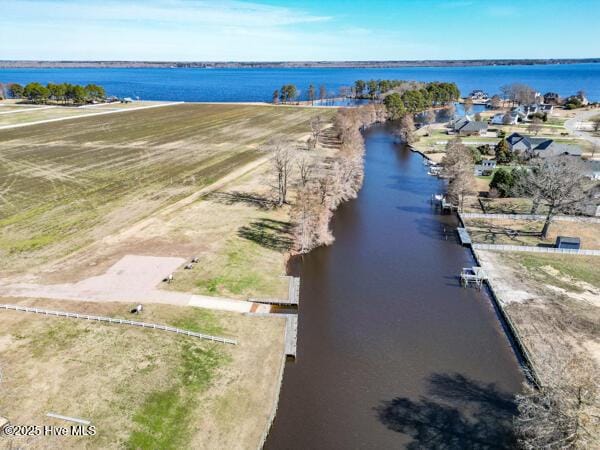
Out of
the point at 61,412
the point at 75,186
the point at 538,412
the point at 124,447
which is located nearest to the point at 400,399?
the point at 538,412

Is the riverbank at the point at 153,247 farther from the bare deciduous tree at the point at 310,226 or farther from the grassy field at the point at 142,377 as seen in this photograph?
the bare deciduous tree at the point at 310,226

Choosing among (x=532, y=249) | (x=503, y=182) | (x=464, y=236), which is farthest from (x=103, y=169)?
(x=532, y=249)

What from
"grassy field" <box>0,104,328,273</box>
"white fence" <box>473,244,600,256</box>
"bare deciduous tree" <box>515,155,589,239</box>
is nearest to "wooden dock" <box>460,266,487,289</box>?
"white fence" <box>473,244,600,256</box>

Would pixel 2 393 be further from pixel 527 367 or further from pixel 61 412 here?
pixel 527 367

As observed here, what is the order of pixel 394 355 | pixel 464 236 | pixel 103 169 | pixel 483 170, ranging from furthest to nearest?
pixel 483 170 < pixel 103 169 < pixel 464 236 < pixel 394 355

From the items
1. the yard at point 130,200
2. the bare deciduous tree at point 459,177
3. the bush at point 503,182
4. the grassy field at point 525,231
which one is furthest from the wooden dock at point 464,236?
the yard at point 130,200

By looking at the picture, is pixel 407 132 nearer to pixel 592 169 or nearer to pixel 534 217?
pixel 592 169
